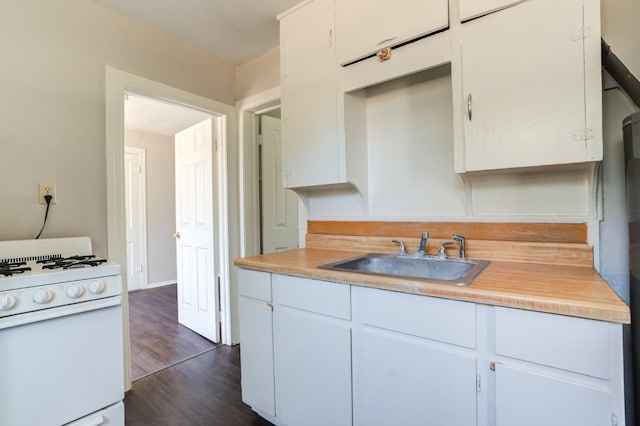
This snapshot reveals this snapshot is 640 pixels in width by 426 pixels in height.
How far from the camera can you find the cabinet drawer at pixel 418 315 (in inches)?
40.0

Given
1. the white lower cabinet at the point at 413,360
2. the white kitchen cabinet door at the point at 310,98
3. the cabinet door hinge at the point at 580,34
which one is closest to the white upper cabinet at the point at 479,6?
the cabinet door hinge at the point at 580,34

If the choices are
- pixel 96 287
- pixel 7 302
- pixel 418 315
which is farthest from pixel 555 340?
pixel 7 302

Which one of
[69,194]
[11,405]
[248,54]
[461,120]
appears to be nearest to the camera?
[11,405]

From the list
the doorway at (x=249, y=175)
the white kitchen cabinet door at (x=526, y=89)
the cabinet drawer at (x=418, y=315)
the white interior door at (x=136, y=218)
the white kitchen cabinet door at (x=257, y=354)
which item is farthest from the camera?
the white interior door at (x=136, y=218)

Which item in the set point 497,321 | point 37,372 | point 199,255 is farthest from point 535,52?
point 199,255

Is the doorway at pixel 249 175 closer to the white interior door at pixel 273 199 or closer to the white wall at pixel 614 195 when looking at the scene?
the white interior door at pixel 273 199

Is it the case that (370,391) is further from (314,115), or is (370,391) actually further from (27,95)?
(27,95)

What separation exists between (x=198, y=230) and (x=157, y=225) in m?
2.26

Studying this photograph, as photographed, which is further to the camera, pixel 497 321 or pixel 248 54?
pixel 248 54

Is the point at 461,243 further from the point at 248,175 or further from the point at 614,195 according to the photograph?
the point at 248,175

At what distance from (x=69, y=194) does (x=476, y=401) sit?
7.45ft

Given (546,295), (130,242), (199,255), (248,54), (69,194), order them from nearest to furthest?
(546,295), (69,194), (248,54), (199,255), (130,242)

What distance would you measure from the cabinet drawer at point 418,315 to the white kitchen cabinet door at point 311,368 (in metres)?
0.15

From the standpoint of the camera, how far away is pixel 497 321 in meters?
0.96
